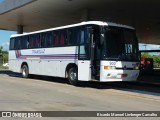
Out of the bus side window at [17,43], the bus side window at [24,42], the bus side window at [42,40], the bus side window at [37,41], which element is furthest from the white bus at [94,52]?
the bus side window at [17,43]

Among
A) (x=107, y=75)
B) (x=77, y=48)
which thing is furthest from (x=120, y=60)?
(x=77, y=48)

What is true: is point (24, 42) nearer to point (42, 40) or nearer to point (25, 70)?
point (25, 70)

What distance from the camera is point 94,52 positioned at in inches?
719

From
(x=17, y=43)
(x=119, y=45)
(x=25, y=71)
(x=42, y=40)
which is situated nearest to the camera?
(x=119, y=45)

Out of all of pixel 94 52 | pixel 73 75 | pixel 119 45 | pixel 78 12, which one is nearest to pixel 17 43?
pixel 78 12

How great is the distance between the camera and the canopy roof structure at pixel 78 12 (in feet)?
86.8

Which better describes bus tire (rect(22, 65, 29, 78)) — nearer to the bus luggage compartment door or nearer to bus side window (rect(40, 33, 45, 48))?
bus side window (rect(40, 33, 45, 48))

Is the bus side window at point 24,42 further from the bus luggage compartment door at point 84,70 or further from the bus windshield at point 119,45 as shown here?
the bus windshield at point 119,45

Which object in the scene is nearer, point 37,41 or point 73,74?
point 73,74

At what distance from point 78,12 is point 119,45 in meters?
12.9

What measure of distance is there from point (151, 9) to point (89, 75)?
11.9 meters

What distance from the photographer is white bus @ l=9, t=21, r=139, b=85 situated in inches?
701

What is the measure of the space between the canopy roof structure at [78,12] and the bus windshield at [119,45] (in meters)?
7.12

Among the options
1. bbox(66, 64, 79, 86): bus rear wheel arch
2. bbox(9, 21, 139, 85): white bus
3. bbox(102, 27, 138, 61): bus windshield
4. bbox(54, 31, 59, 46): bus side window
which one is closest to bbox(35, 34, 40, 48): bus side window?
bbox(9, 21, 139, 85): white bus
